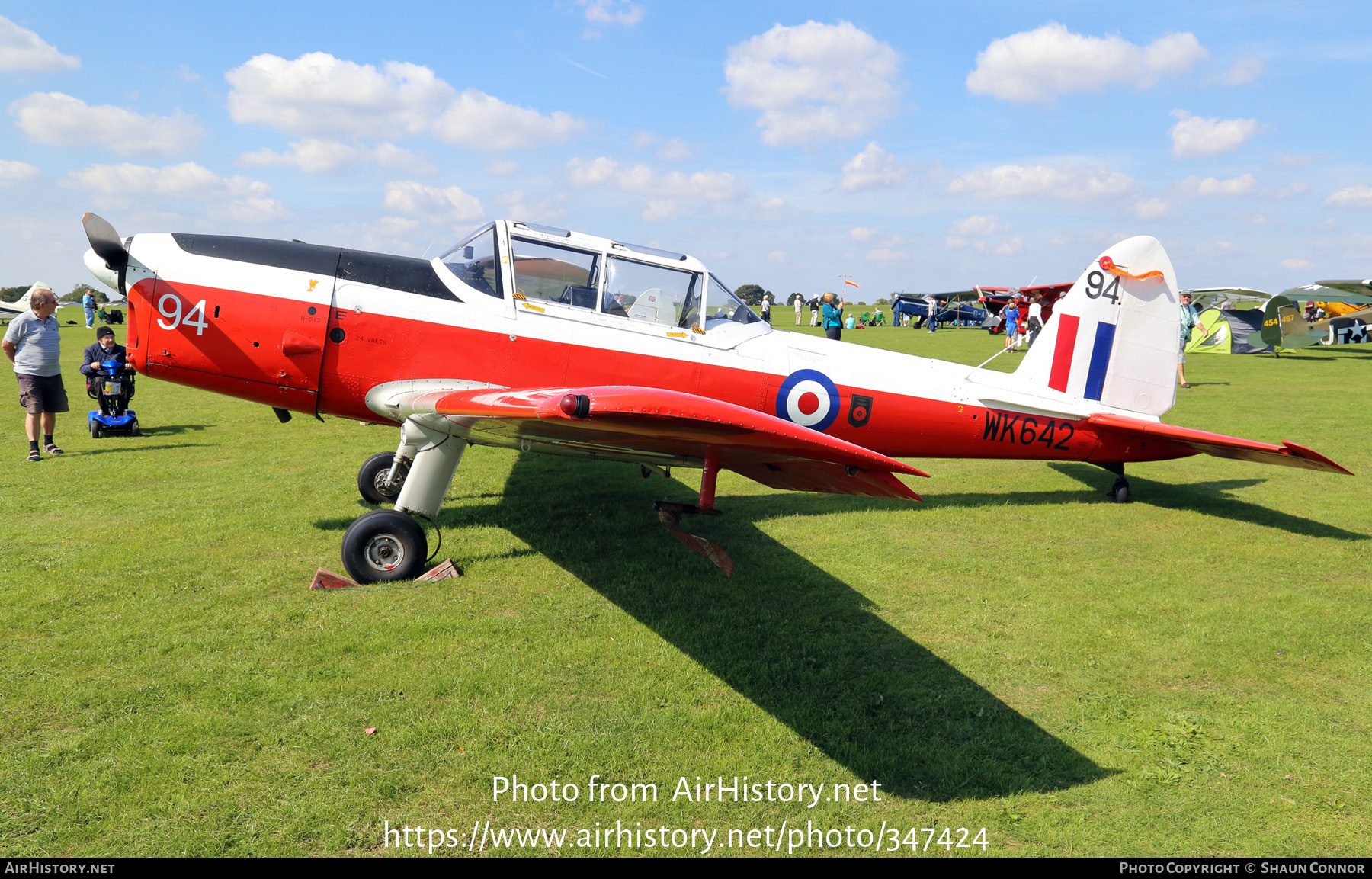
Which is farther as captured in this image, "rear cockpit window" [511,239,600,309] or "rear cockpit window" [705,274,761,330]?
"rear cockpit window" [705,274,761,330]

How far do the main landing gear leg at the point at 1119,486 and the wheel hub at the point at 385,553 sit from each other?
6738mm

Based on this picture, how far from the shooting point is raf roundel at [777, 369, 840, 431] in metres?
6.30

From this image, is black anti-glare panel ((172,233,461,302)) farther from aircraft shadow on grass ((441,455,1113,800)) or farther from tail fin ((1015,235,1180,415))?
tail fin ((1015,235,1180,415))

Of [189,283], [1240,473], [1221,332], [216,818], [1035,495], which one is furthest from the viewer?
[1221,332]

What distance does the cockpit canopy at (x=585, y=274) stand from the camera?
5754 millimetres

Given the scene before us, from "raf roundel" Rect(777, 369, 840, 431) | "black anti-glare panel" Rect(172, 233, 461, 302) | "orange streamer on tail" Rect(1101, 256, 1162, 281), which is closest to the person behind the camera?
"black anti-glare panel" Rect(172, 233, 461, 302)

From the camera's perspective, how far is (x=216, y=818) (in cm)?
283

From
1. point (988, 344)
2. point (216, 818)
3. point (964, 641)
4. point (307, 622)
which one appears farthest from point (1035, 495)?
point (988, 344)

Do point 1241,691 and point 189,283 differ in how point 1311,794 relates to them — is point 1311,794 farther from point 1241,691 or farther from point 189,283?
point 189,283

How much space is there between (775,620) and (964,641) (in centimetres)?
114

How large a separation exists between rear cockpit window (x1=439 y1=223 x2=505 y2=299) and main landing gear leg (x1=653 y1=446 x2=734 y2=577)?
7.58 ft

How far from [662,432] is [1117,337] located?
6222 millimetres

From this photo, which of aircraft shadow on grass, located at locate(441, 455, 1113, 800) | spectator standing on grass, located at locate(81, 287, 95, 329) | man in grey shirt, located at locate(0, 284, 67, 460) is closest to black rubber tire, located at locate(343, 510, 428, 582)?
aircraft shadow on grass, located at locate(441, 455, 1113, 800)

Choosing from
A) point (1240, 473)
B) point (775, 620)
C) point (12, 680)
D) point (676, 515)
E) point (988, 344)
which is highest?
point (988, 344)
